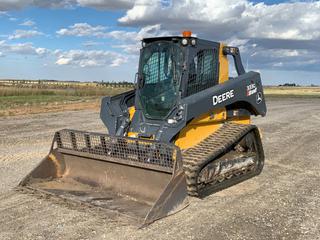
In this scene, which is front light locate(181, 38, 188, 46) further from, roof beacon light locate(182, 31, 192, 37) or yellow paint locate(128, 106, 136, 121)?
yellow paint locate(128, 106, 136, 121)

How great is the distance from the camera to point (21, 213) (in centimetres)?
545

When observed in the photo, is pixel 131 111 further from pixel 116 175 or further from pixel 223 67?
pixel 223 67

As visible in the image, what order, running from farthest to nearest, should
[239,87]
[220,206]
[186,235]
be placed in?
1. [239,87]
2. [220,206]
3. [186,235]

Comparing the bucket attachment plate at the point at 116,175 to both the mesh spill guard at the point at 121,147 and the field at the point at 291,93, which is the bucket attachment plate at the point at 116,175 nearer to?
the mesh spill guard at the point at 121,147

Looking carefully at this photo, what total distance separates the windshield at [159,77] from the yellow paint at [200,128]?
43 cm

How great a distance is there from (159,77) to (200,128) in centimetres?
102

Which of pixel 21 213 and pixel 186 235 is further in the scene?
pixel 21 213

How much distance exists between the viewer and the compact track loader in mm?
5566

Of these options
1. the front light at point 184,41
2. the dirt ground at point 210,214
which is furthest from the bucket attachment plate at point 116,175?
the front light at point 184,41

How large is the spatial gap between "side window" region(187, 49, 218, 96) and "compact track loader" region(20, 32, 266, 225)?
0.02 m

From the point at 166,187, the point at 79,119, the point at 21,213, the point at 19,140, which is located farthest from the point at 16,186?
the point at 79,119

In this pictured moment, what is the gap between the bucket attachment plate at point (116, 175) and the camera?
526 cm

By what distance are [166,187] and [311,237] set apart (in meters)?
1.76

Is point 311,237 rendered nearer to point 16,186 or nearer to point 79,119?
point 16,186
